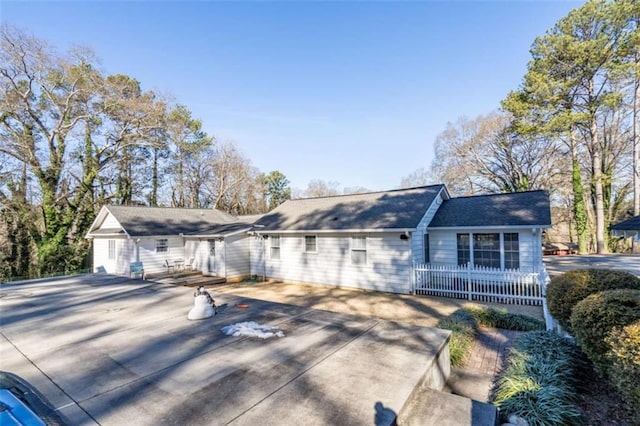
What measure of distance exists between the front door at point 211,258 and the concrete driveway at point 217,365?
25.9ft

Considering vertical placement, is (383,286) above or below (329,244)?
below

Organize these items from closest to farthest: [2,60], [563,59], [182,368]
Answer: [182,368] < [2,60] < [563,59]

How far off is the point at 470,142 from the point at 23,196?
33691 millimetres

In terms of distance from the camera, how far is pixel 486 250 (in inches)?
415

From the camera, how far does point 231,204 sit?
104 ft

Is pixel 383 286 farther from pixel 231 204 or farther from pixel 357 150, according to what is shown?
pixel 231 204

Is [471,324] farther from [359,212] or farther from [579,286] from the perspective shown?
[359,212]

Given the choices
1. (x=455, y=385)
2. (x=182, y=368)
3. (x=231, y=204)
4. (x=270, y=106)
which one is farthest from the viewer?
(x=231, y=204)

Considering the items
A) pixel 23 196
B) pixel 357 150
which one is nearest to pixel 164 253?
pixel 23 196

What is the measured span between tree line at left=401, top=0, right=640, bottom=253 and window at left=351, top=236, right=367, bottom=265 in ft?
54.8

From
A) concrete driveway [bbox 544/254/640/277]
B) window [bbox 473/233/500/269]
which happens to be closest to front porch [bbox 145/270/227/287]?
window [bbox 473/233/500/269]

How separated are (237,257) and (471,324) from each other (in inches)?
436

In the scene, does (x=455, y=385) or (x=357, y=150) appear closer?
(x=455, y=385)

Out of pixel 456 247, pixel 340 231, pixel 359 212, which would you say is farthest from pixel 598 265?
pixel 340 231
